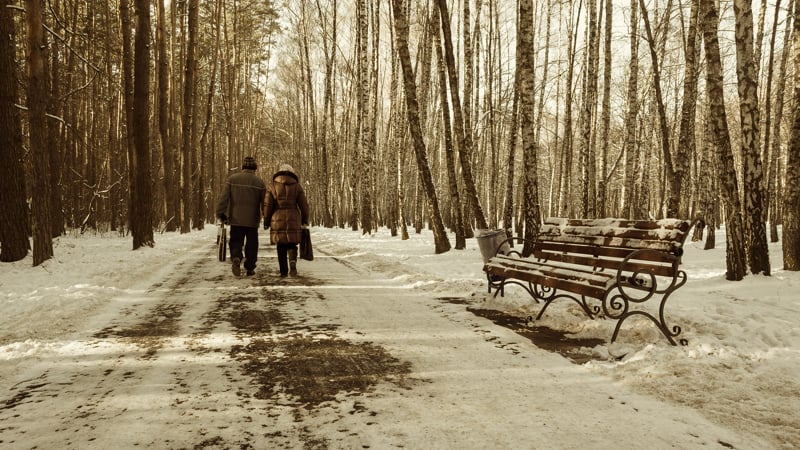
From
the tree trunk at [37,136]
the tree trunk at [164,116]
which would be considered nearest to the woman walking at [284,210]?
the tree trunk at [37,136]

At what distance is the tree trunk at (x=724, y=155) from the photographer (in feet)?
21.7

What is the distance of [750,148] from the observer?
22.1ft

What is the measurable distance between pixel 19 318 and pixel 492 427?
196 inches

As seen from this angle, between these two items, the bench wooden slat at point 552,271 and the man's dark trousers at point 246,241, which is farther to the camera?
the man's dark trousers at point 246,241

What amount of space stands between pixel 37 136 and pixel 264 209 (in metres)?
4.72

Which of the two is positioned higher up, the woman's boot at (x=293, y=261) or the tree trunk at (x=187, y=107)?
the tree trunk at (x=187, y=107)

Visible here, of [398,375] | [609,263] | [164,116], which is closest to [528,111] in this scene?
[609,263]

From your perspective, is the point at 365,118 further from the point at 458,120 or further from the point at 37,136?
the point at 37,136

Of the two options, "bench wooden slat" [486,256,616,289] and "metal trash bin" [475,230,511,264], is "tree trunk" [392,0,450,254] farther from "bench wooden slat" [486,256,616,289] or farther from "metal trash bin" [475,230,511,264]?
"bench wooden slat" [486,256,616,289]

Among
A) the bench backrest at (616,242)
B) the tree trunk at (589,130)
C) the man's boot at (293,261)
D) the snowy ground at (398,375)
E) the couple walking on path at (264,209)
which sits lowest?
the snowy ground at (398,375)

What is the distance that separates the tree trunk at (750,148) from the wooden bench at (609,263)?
7.10ft

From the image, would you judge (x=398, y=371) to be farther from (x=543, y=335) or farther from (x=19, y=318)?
(x=19, y=318)

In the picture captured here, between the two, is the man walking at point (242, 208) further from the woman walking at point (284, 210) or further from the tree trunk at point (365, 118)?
the tree trunk at point (365, 118)

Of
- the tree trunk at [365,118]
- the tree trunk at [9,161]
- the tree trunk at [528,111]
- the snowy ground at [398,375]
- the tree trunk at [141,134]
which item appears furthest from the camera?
the tree trunk at [365,118]
